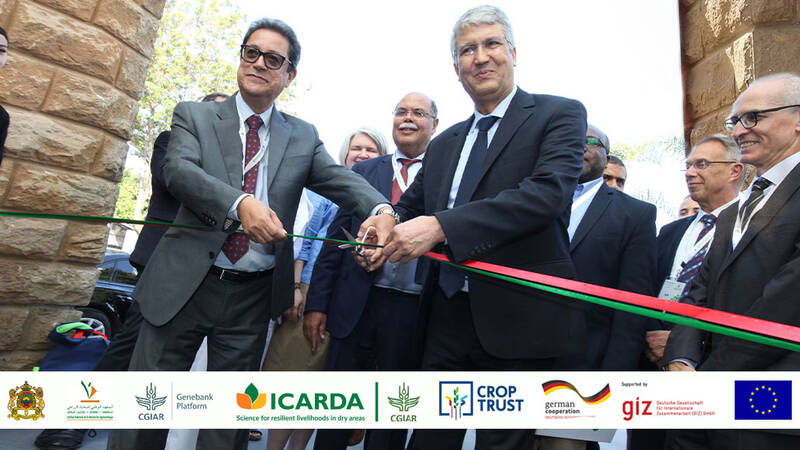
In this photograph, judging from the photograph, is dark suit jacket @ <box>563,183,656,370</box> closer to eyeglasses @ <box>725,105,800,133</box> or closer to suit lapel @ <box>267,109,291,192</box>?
→ eyeglasses @ <box>725,105,800,133</box>

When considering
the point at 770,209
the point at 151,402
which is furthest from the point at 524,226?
the point at 151,402

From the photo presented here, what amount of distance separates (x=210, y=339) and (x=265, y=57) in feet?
3.93

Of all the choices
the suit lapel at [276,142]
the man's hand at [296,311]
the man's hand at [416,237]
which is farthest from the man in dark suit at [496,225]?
the man's hand at [296,311]

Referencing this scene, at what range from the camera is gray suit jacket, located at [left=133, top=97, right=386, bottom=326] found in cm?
205

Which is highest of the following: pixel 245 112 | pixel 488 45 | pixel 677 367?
pixel 488 45

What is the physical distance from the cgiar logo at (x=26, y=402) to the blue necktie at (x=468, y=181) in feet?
4.85

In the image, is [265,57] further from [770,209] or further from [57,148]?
[57,148]

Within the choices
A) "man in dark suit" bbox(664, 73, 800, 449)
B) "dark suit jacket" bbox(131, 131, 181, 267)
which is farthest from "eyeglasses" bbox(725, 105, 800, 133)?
"dark suit jacket" bbox(131, 131, 181, 267)

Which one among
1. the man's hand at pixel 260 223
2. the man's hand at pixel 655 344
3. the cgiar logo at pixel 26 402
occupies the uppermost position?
the man's hand at pixel 260 223

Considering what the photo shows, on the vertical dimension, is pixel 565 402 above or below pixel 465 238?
below

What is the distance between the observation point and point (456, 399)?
6.17ft

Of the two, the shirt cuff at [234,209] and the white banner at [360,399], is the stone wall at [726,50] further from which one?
the shirt cuff at [234,209]

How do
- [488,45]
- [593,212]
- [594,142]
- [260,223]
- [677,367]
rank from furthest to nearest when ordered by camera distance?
[594,142] < [593,212] < [488,45] < [677,367] < [260,223]

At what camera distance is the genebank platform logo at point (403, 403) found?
6.17 ft
